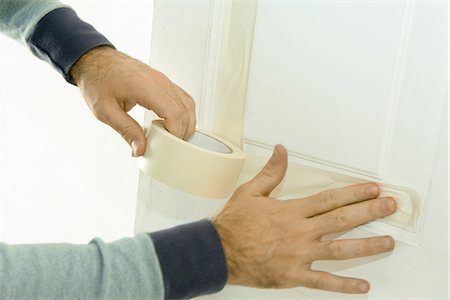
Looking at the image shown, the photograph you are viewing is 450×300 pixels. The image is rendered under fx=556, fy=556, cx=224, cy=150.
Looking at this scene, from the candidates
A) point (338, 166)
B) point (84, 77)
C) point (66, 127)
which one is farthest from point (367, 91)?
point (66, 127)

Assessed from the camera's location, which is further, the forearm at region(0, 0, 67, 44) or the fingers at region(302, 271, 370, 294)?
the forearm at region(0, 0, 67, 44)

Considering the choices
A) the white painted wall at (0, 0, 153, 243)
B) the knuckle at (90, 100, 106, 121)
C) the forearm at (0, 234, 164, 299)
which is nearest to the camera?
the forearm at (0, 234, 164, 299)

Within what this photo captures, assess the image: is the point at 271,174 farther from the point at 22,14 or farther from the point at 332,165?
the point at 22,14

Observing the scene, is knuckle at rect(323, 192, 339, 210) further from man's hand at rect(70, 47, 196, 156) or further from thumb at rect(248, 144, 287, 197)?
man's hand at rect(70, 47, 196, 156)

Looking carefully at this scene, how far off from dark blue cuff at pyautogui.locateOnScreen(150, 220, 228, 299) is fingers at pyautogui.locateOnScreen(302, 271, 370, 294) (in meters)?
0.12

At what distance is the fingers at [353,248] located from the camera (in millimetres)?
758

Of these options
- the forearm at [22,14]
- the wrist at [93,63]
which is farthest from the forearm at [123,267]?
the forearm at [22,14]

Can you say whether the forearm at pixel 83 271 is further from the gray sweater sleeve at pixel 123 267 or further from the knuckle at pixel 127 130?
the knuckle at pixel 127 130

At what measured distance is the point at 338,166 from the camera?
812 millimetres

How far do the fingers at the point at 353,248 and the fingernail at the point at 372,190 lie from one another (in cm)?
6

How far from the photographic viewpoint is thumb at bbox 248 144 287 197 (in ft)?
2.77

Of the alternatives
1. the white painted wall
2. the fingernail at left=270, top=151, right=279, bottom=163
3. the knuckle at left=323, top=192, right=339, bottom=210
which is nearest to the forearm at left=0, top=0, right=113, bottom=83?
the white painted wall

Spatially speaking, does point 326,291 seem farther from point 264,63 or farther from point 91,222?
point 91,222

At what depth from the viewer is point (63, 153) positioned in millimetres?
1427
